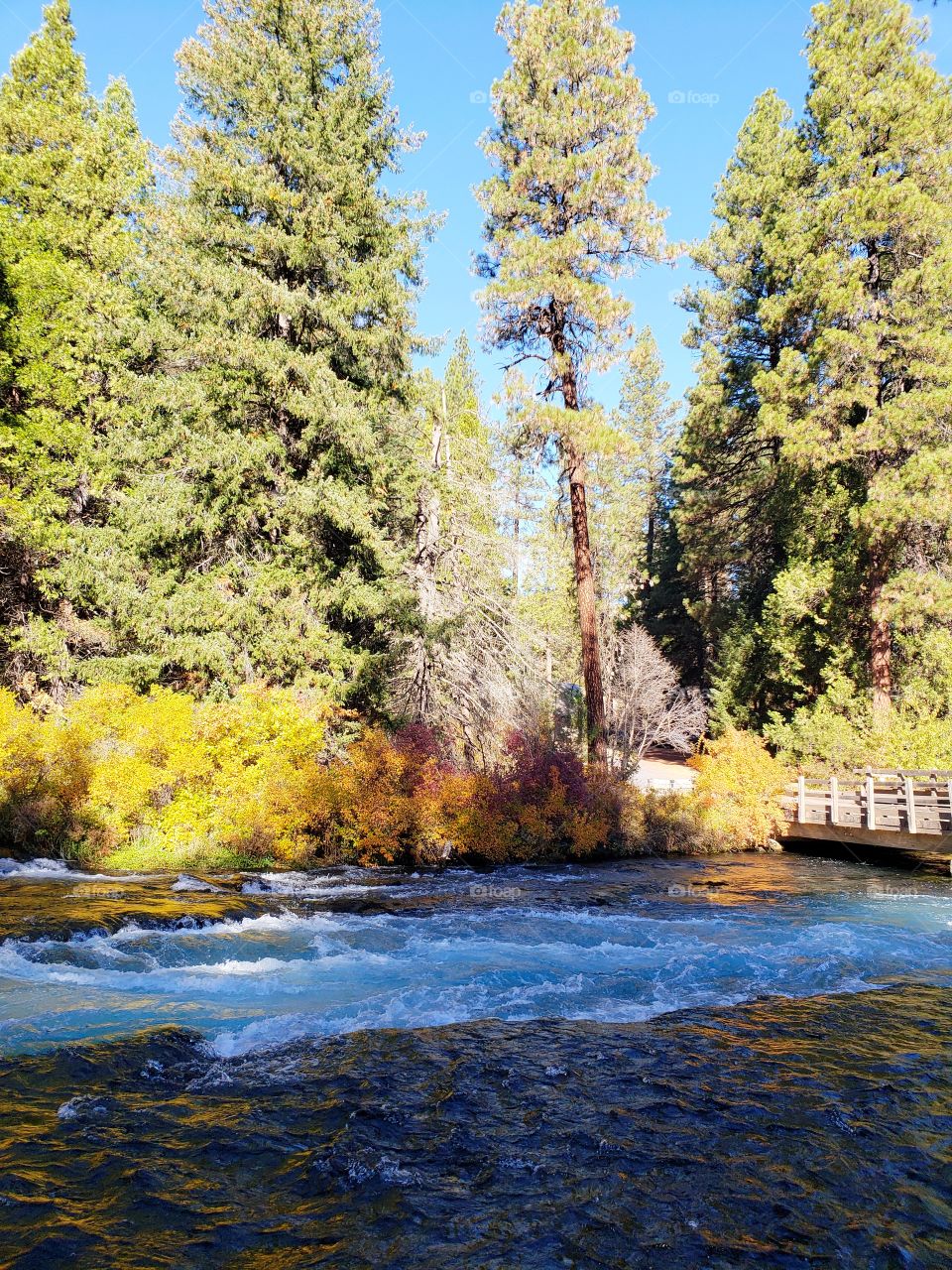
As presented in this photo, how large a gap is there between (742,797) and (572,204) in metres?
13.8

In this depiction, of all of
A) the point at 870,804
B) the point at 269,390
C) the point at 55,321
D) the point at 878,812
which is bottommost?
the point at 878,812

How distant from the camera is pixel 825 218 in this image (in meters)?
19.7

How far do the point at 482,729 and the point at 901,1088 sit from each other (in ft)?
42.3

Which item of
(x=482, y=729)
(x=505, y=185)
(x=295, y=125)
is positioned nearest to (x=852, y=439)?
(x=505, y=185)

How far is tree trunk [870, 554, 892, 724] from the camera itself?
19.8 m

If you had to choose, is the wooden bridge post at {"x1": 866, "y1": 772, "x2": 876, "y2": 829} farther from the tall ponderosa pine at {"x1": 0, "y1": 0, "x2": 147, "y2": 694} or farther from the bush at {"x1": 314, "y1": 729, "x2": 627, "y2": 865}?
the tall ponderosa pine at {"x1": 0, "y1": 0, "x2": 147, "y2": 694}

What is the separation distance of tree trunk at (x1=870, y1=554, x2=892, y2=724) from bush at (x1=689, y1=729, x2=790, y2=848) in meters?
3.29

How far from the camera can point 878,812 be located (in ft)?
53.4

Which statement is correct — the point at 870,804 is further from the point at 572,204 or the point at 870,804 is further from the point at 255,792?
the point at 572,204

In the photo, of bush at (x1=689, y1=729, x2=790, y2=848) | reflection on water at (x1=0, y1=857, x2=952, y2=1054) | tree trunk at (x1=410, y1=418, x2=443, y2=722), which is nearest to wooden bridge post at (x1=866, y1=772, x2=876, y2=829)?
bush at (x1=689, y1=729, x2=790, y2=848)

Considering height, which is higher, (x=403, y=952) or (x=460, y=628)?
(x=460, y=628)

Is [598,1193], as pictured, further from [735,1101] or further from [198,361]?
[198,361]

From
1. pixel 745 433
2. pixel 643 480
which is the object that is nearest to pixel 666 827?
pixel 745 433

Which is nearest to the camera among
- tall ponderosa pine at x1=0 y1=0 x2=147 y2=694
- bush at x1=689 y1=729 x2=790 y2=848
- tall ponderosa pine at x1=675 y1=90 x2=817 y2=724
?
bush at x1=689 y1=729 x2=790 y2=848
